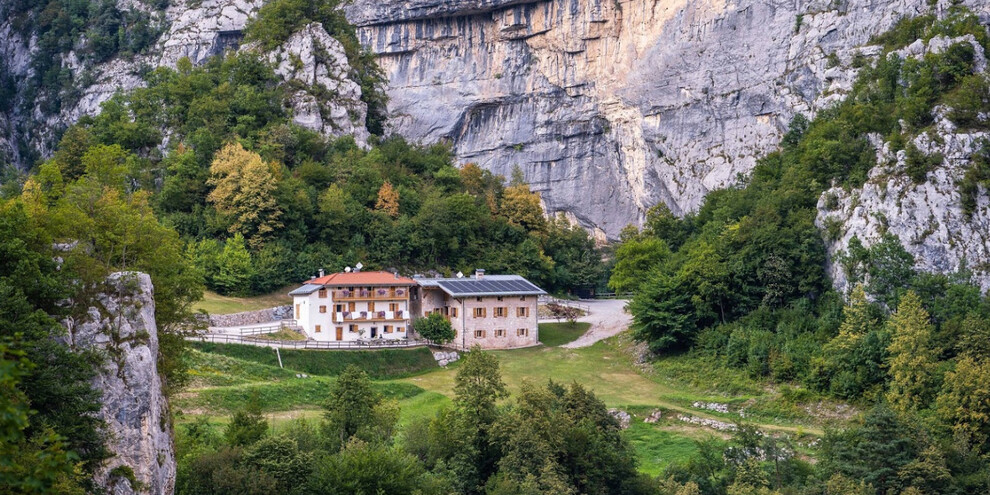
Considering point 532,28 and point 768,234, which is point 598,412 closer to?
point 768,234

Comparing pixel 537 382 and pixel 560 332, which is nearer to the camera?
pixel 537 382

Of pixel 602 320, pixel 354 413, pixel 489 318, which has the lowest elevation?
pixel 354 413

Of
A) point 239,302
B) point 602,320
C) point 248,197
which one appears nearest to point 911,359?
point 602,320

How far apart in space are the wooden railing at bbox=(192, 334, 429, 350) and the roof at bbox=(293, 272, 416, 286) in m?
2.95

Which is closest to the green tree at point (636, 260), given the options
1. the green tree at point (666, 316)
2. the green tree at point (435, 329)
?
the green tree at point (666, 316)

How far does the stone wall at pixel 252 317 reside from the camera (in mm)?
48688

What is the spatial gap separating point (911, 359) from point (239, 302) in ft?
105

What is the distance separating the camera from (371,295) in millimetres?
52094

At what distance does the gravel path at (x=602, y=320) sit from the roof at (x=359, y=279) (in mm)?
9727

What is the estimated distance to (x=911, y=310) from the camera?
40.5 metres

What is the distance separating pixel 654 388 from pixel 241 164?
26764 mm

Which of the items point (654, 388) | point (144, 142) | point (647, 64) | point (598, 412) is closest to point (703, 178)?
point (647, 64)

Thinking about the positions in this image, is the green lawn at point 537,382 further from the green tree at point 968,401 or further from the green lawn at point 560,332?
the green tree at point 968,401

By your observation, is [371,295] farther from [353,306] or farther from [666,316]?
[666,316]
